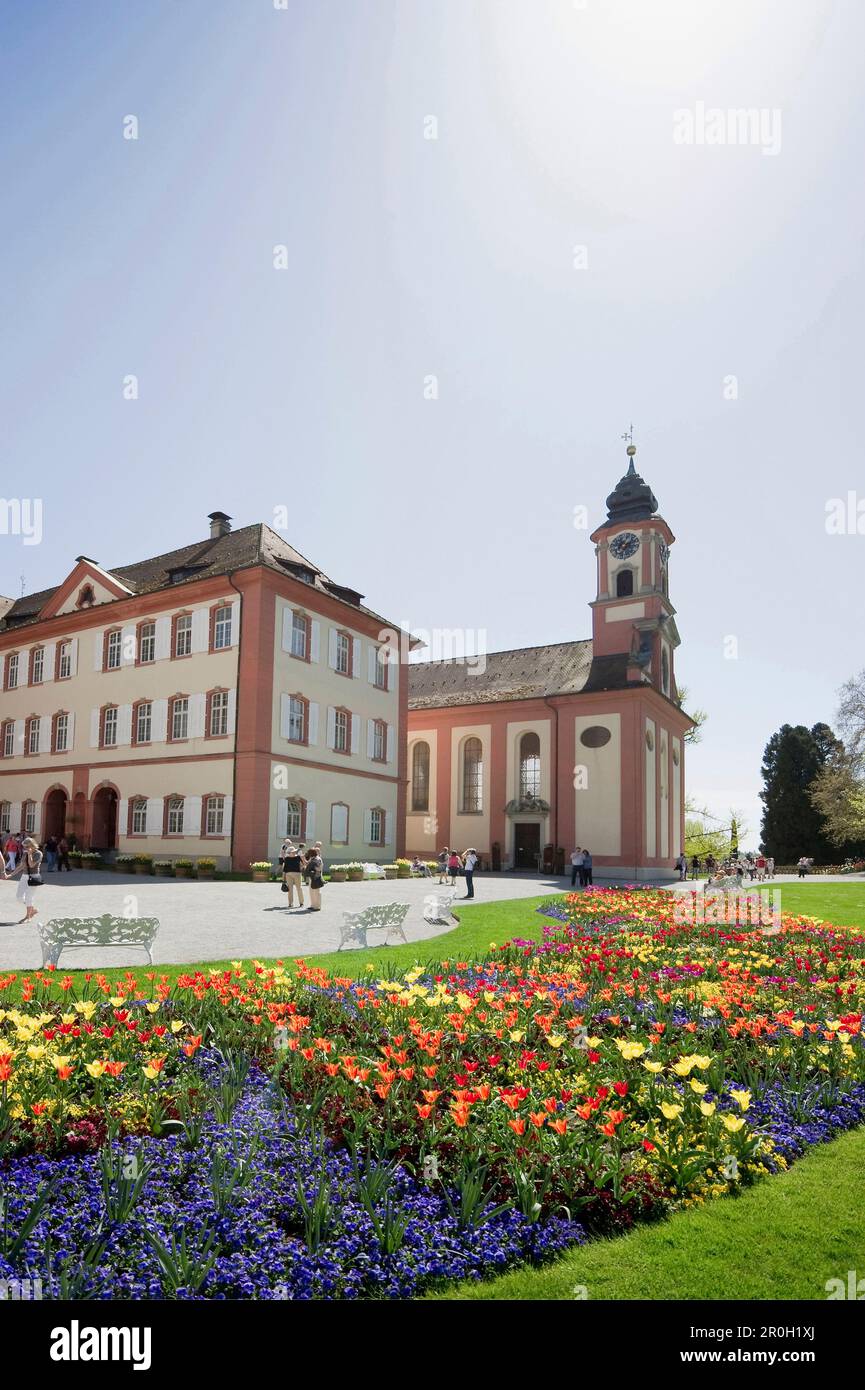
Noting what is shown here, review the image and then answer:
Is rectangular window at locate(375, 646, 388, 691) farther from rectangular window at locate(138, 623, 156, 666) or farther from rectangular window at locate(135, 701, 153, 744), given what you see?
rectangular window at locate(135, 701, 153, 744)

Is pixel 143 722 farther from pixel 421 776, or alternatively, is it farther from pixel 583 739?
pixel 583 739

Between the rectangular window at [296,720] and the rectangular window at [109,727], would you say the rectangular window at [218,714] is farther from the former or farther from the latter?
the rectangular window at [109,727]

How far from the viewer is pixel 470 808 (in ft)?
154

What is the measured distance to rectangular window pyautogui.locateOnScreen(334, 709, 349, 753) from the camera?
36719 millimetres

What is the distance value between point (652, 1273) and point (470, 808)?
43.1 m

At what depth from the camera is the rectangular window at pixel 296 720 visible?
33844 mm

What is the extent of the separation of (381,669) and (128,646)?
11181 millimetres

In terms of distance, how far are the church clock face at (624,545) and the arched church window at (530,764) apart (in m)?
11.2

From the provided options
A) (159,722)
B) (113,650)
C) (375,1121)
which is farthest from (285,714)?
(375,1121)

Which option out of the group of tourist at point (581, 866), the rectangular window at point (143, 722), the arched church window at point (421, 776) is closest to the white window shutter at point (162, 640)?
the rectangular window at point (143, 722)

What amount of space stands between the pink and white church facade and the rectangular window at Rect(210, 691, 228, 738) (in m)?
17.3

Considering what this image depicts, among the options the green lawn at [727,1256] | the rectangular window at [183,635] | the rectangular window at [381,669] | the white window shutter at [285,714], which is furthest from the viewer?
the rectangular window at [381,669]
